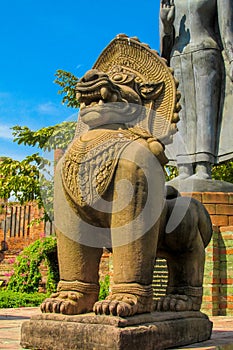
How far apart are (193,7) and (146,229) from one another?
4.50 metres

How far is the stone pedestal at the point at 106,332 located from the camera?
2211 millimetres

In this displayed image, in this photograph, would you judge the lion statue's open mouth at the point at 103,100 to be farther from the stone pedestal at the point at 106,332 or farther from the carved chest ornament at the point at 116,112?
the stone pedestal at the point at 106,332

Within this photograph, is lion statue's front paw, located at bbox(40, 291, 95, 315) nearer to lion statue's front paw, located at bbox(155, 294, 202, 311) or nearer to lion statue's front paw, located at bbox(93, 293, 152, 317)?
lion statue's front paw, located at bbox(93, 293, 152, 317)

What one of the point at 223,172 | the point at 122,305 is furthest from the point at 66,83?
the point at 122,305

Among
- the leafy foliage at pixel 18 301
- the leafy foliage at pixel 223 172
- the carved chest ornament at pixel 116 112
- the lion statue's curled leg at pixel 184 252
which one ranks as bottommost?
the leafy foliage at pixel 18 301

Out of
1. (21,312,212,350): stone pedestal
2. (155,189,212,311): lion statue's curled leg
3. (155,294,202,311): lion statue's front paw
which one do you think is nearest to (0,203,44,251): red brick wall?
(155,189,212,311): lion statue's curled leg

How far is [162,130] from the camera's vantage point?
282 centimetres

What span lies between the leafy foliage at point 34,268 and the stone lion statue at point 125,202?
727 cm

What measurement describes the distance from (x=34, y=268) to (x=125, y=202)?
25.9ft

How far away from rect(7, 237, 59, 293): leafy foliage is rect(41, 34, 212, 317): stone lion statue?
7270 mm

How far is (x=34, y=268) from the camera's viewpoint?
32.8 ft

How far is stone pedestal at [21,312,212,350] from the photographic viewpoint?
7.25 ft

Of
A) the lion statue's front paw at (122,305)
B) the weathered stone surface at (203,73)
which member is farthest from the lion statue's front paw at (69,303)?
the weathered stone surface at (203,73)

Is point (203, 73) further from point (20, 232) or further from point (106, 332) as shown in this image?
point (20, 232)
